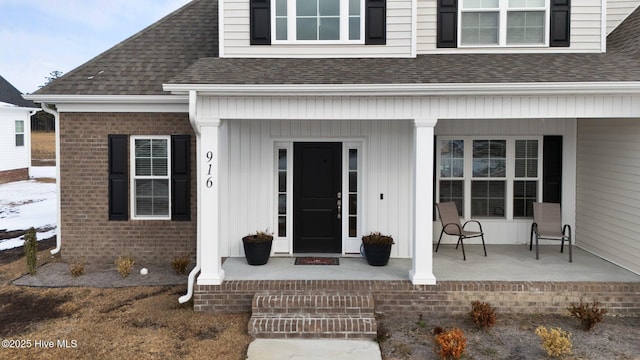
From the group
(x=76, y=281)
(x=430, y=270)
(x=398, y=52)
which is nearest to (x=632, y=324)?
(x=430, y=270)

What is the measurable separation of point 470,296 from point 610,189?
124 inches

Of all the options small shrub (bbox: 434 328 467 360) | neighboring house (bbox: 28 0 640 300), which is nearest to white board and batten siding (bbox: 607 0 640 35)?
neighboring house (bbox: 28 0 640 300)

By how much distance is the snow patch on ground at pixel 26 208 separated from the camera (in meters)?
13.2

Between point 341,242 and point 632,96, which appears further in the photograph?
point 341,242

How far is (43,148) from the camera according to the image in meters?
39.9

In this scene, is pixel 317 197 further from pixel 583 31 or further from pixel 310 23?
pixel 583 31

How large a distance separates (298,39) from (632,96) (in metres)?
5.01

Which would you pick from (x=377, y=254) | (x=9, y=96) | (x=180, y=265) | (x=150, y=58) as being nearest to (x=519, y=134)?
(x=377, y=254)

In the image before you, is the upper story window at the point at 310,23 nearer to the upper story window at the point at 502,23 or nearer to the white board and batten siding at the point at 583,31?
the upper story window at the point at 502,23

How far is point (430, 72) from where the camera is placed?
7578 mm

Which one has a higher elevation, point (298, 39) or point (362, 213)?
point (298, 39)

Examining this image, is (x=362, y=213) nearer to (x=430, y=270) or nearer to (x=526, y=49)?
(x=430, y=270)

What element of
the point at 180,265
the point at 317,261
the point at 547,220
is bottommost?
the point at 180,265

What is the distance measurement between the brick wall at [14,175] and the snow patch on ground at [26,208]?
0.80 feet
